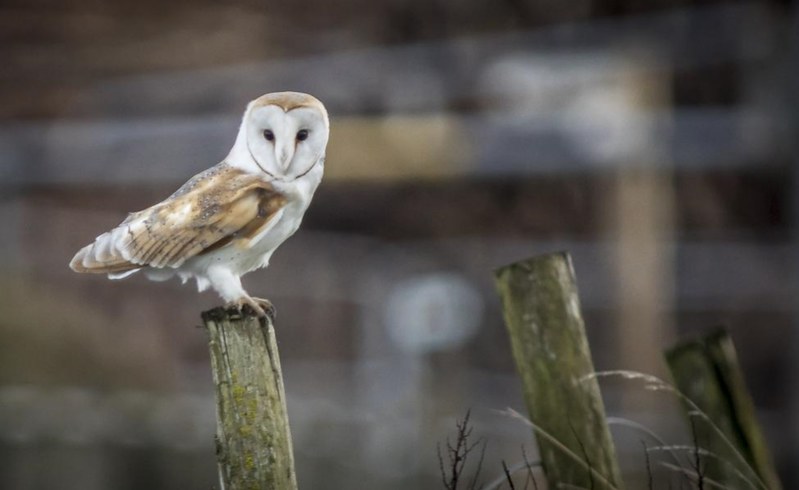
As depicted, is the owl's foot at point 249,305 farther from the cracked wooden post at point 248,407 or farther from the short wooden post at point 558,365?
the short wooden post at point 558,365

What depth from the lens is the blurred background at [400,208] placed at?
20.1ft

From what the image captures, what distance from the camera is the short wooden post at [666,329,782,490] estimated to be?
2.55 m

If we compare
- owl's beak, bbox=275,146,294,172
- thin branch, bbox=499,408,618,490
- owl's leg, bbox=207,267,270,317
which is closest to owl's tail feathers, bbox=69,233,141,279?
owl's leg, bbox=207,267,270,317

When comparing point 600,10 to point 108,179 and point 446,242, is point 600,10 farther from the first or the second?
point 108,179

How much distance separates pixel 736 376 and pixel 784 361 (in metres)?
5.77

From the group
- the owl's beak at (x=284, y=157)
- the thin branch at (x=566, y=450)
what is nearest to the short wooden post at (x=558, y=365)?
the thin branch at (x=566, y=450)

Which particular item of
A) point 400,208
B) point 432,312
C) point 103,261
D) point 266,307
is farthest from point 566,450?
point 400,208

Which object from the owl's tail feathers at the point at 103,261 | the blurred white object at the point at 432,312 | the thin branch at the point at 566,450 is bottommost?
the thin branch at the point at 566,450

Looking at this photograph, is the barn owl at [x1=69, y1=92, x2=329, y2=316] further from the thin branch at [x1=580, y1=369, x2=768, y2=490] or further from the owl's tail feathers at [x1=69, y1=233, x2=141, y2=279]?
the thin branch at [x1=580, y1=369, x2=768, y2=490]

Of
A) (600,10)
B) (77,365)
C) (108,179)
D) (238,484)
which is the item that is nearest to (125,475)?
(77,365)

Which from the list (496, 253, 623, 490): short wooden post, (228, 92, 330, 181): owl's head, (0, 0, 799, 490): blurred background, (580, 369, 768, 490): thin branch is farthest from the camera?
(0, 0, 799, 490): blurred background

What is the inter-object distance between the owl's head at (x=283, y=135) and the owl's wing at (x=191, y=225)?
0.03m

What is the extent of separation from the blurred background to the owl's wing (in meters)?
3.55

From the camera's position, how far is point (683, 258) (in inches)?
307
